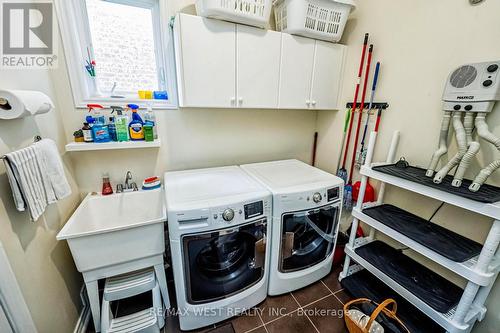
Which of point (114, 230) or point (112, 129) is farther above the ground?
point (112, 129)

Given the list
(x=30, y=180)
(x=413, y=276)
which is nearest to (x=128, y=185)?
(x=30, y=180)

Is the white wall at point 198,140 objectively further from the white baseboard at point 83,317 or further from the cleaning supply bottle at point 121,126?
the white baseboard at point 83,317

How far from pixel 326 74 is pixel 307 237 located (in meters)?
1.42

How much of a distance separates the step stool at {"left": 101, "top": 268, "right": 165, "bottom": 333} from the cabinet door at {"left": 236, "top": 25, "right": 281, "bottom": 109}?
140 centimetres

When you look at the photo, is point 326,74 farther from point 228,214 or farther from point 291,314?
point 291,314

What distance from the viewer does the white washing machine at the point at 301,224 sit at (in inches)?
54.8

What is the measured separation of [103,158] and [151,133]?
18.3 inches

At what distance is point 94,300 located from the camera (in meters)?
1.24

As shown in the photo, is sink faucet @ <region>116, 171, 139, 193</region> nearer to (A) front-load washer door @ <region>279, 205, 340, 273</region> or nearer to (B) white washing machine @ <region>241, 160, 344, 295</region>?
(B) white washing machine @ <region>241, 160, 344, 295</region>

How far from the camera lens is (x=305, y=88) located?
5.79 ft

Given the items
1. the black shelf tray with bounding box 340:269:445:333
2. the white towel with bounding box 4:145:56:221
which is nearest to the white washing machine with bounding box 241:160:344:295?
the black shelf tray with bounding box 340:269:445:333

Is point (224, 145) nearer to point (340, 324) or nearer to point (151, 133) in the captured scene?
point (151, 133)

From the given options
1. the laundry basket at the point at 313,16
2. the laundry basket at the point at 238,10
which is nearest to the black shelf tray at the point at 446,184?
the laundry basket at the point at 313,16

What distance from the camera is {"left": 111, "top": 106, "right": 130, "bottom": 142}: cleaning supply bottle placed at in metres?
1.41
